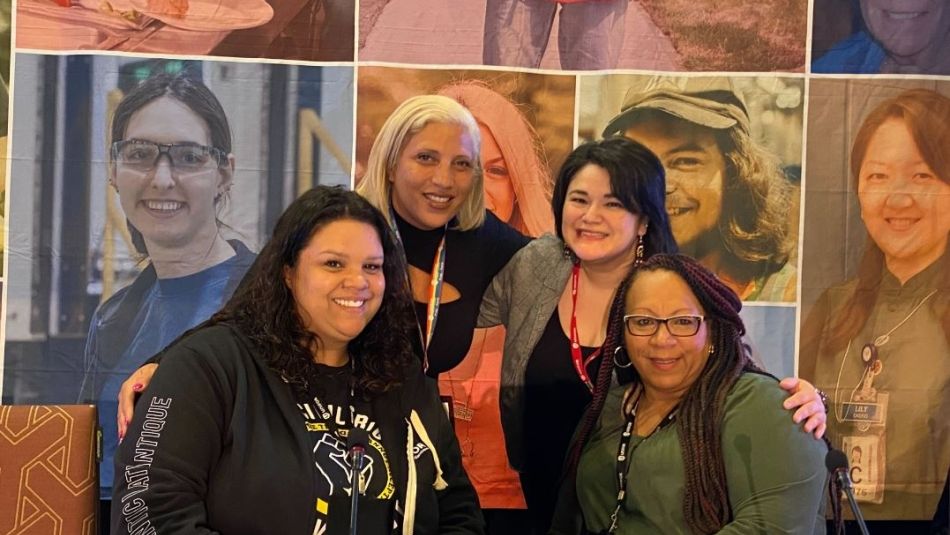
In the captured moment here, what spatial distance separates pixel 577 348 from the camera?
251cm

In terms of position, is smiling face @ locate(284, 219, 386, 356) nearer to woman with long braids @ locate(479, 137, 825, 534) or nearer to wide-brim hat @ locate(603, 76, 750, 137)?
woman with long braids @ locate(479, 137, 825, 534)

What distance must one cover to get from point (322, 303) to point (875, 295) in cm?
184

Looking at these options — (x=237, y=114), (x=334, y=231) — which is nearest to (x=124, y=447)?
(x=334, y=231)

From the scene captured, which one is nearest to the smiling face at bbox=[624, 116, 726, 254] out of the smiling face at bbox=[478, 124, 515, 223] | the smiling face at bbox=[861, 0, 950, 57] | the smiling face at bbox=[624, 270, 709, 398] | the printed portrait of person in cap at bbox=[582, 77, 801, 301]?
the printed portrait of person in cap at bbox=[582, 77, 801, 301]

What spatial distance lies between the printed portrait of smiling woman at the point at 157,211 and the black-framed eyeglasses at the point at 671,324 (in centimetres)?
138

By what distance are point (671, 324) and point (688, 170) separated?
924 mm

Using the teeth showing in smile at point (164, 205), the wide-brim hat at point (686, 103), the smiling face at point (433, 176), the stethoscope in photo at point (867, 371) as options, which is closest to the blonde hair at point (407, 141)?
the smiling face at point (433, 176)

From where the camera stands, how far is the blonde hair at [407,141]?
2629mm

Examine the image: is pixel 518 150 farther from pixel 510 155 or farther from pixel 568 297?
pixel 568 297

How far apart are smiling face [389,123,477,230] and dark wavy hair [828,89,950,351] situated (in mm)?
1229

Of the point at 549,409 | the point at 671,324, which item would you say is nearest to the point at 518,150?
the point at 549,409

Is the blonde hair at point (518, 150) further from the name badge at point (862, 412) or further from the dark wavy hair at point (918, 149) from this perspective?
the name badge at point (862, 412)

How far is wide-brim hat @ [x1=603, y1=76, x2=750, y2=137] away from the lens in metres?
2.83

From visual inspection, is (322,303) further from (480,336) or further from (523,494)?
(523,494)
